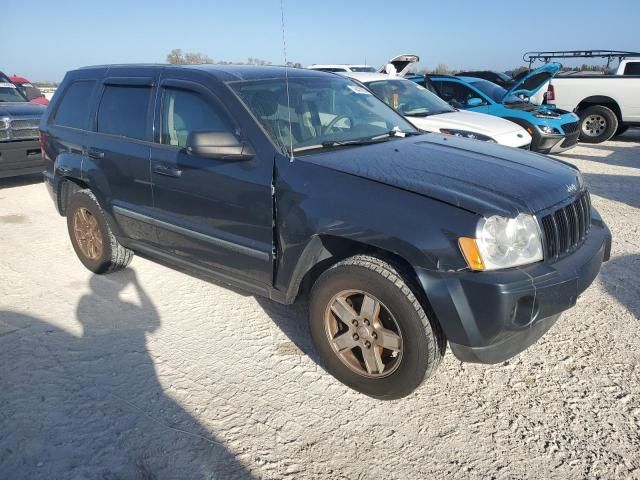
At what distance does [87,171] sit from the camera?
4316mm

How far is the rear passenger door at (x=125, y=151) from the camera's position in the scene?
381 cm

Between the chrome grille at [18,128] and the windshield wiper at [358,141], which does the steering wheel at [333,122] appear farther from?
the chrome grille at [18,128]

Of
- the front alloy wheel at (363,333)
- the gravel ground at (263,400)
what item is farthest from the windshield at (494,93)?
the front alloy wheel at (363,333)

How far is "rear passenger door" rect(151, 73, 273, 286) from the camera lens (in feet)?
10.1

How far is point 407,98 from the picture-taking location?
8109mm

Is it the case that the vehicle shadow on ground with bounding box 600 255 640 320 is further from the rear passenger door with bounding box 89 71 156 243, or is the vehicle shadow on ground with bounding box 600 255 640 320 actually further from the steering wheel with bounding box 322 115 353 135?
the rear passenger door with bounding box 89 71 156 243

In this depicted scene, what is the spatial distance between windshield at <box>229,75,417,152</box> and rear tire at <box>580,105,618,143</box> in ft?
32.6

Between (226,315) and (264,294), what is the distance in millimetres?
672

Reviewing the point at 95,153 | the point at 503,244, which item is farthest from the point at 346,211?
the point at 95,153

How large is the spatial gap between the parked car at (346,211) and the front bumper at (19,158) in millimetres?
4445

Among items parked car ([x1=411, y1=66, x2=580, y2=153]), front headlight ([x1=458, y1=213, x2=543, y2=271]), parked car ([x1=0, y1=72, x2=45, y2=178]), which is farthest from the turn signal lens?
parked car ([x1=0, y1=72, x2=45, y2=178])

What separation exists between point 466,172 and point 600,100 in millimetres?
11057

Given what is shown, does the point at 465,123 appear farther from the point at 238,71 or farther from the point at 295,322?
the point at 295,322

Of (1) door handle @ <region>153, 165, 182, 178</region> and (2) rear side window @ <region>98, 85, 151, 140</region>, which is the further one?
(2) rear side window @ <region>98, 85, 151, 140</region>
